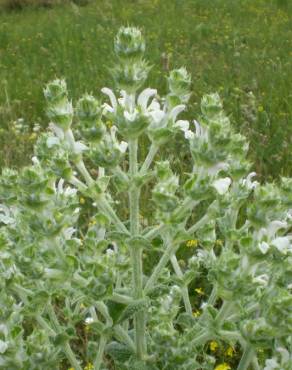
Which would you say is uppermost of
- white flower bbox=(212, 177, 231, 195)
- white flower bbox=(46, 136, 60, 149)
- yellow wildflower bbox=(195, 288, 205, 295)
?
white flower bbox=(46, 136, 60, 149)

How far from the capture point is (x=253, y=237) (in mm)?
1669

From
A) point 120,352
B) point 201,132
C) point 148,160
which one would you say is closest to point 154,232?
point 148,160

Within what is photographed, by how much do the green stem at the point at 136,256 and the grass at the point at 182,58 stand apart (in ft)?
6.74

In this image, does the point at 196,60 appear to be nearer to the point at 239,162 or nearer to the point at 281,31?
the point at 281,31

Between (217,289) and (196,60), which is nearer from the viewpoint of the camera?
(217,289)

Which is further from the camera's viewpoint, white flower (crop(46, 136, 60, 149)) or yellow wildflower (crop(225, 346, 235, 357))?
yellow wildflower (crop(225, 346, 235, 357))

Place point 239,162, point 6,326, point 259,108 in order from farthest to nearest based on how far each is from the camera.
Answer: point 259,108, point 239,162, point 6,326

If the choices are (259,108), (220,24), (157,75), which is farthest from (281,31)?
(259,108)

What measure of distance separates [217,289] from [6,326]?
2.08ft

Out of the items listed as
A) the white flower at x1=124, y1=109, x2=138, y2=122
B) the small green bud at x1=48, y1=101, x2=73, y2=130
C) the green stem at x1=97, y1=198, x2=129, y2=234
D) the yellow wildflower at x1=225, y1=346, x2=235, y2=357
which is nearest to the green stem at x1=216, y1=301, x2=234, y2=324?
the green stem at x1=97, y1=198, x2=129, y2=234

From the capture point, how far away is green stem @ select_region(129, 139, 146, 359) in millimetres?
1732

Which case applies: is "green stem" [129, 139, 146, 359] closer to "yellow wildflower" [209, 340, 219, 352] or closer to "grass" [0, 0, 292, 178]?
"yellow wildflower" [209, 340, 219, 352]

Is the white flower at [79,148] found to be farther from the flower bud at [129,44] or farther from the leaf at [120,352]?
the leaf at [120,352]

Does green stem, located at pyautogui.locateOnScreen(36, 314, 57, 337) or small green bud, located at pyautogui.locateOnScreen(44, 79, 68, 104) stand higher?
small green bud, located at pyautogui.locateOnScreen(44, 79, 68, 104)
